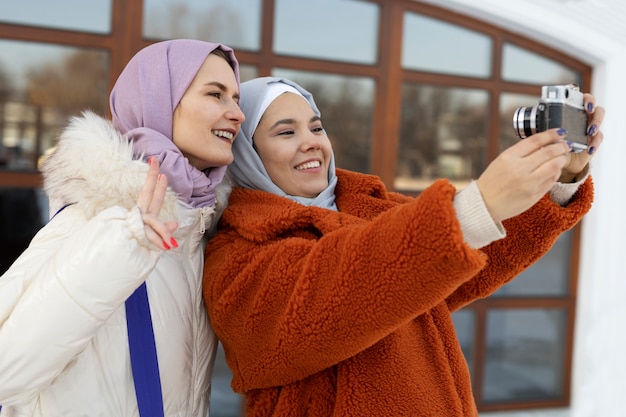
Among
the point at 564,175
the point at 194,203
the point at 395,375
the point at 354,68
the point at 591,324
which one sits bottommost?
the point at 591,324

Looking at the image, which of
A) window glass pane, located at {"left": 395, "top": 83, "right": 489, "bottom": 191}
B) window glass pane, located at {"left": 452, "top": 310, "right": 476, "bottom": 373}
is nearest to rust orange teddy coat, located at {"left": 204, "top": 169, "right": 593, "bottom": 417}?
window glass pane, located at {"left": 395, "top": 83, "right": 489, "bottom": 191}

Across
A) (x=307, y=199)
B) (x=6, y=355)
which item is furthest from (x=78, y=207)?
(x=307, y=199)

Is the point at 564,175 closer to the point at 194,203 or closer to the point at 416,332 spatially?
the point at 416,332

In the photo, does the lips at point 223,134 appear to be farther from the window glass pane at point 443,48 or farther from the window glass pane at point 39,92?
the window glass pane at point 443,48

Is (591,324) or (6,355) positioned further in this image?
(591,324)

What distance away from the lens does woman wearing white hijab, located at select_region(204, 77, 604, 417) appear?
101 centimetres

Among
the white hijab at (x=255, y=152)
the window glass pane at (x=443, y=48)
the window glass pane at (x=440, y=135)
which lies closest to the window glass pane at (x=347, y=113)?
the window glass pane at (x=440, y=135)

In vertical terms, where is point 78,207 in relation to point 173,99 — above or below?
below

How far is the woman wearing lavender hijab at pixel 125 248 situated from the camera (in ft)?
3.57

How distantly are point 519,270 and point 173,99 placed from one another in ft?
2.95

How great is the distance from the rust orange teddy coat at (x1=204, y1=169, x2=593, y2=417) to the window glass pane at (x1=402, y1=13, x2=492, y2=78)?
283cm

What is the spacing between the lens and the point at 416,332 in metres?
1.37

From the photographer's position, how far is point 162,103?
1.44m

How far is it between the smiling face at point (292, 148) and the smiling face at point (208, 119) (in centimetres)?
11
